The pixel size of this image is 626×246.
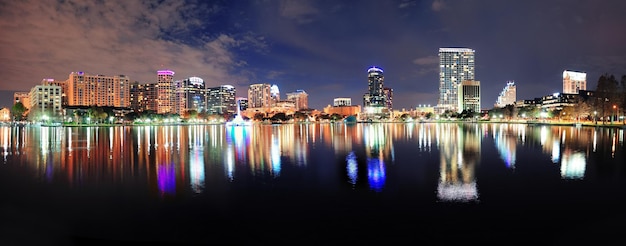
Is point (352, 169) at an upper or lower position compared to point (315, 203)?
upper

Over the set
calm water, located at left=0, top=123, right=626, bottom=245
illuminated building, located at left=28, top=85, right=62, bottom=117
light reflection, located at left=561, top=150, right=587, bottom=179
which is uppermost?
illuminated building, located at left=28, top=85, right=62, bottom=117

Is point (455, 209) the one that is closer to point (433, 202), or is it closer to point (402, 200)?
point (433, 202)

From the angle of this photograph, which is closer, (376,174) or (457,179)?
(457,179)

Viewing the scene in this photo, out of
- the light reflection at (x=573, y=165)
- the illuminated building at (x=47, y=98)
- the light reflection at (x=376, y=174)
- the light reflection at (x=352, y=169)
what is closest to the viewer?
the light reflection at (x=376, y=174)

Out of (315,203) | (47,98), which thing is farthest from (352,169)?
(47,98)

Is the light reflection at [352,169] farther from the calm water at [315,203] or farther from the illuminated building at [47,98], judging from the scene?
the illuminated building at [47,98]

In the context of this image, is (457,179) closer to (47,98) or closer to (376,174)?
(376,174)

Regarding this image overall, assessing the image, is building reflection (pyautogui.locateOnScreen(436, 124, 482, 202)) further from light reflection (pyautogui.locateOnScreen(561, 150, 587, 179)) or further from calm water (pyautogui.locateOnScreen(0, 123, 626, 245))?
light reflection (pyautogui.locateOnScreen(561, 150, 587, 179))

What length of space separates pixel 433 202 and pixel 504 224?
8.52 ft

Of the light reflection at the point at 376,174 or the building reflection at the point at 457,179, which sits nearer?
the building reflection at the point at 457,179

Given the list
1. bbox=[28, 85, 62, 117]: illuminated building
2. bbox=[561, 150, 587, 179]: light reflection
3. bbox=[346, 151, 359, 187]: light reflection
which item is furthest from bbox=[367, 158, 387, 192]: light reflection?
bbox=[28, 85, 62, 117]: illuminated building

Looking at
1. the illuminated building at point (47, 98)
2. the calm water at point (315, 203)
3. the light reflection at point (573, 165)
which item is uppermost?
the illuminated building at point (47, 98)

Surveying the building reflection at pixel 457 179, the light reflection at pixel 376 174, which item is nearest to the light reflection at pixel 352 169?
the light reflection at pixel 376 174

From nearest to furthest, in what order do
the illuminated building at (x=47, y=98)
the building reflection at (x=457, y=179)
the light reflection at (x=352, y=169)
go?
1. the building reflection at (x=457, y=179)
2. the light reflection at (x=352, y=169)
3. the illuminated building at (x=47, y=98)
